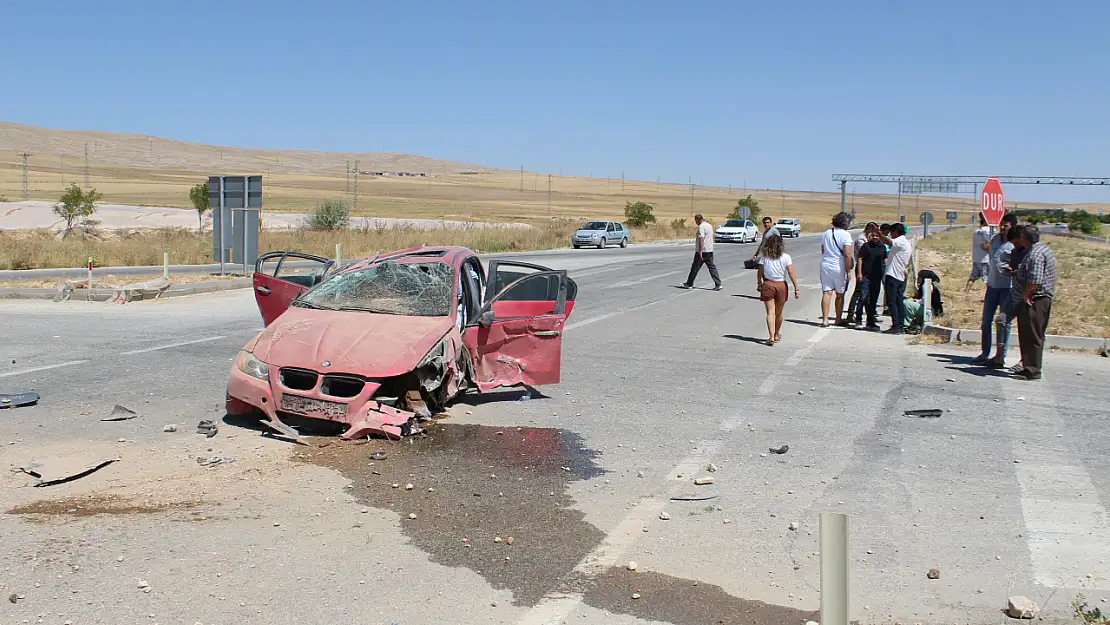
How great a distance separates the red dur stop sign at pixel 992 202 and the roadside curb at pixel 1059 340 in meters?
2.55

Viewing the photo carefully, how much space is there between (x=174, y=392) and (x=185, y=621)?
5.55 metres

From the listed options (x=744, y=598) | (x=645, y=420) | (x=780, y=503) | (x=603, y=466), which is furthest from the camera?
(x=645, y=420)

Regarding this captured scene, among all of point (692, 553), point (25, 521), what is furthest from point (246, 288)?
point (692, 553)

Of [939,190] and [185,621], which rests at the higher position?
[939,190]

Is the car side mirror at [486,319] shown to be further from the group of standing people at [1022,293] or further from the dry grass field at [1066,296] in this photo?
the dry grass field at [1066,296]

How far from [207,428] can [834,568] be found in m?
6.15

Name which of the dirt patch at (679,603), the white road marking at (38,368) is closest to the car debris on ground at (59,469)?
the dirt patch at (679,603)

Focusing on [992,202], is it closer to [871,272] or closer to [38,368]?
[871,272]

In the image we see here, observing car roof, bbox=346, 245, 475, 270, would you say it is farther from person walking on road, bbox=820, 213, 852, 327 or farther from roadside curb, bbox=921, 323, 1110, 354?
roadside curb, bbox=921, 323, 1110, 354

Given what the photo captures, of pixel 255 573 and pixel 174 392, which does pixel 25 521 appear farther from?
pixel 174 392

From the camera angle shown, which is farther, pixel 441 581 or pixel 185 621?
pixel 441 581

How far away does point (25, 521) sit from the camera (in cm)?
559

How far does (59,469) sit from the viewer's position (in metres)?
6.60

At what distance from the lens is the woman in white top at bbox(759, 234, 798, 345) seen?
1366 cm
